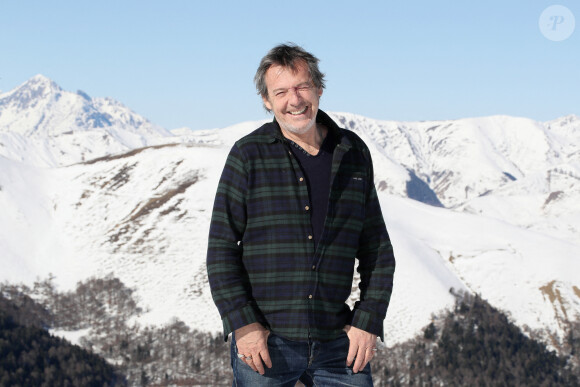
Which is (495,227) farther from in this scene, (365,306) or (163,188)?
(365,306)

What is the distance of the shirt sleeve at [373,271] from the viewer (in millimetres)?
6895

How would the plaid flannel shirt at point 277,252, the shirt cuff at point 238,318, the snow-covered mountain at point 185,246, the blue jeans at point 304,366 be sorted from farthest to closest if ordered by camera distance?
the snow-covered mountain at point 185,246 < the blue jeans at point 304,366 < the plaid flannel shirt at point 277,252 < the shirt cuff at point 238,318

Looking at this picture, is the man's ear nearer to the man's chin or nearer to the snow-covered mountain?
the man's chin

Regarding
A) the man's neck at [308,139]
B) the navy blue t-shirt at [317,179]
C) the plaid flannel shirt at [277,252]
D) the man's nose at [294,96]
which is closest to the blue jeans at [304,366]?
the plaid flannel shirt at [277,252]

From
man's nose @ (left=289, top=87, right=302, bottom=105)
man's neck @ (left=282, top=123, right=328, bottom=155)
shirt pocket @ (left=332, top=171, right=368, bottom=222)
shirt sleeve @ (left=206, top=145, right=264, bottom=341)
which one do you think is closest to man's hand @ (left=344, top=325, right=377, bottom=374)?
shirt sleeve @ (left=206, top=145, right=264, bottom=341)

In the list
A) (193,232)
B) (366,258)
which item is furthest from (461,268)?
(366,258)

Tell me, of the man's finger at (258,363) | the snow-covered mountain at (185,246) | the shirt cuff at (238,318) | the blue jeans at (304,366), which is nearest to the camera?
the shirt cuff at (238,318)

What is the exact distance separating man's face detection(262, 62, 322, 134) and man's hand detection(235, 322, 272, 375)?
2.40m

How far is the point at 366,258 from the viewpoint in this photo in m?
7.43

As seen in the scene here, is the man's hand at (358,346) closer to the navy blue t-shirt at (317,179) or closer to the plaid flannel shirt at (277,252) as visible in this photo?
the plaid flannel shirt at (277,252)

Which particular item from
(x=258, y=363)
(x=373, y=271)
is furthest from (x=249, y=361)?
(x=373, y=271)

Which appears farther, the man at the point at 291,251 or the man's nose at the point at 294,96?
the man's nose at the point at 294,96

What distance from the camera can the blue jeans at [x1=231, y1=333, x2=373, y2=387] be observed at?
267 inches

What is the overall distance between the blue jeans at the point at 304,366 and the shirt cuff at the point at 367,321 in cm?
30
